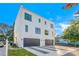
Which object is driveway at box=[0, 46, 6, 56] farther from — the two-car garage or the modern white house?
the two-car garage

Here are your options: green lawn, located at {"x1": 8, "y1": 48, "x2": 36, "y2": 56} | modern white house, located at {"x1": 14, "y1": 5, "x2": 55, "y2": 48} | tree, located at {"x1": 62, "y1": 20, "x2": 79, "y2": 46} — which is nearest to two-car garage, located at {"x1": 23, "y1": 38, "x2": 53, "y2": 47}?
modern white house, located at {"x1": 14, "y1": 5, "x2": 55, "y2": 48}

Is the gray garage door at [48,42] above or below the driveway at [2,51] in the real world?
above

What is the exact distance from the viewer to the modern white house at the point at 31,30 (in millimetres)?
4645

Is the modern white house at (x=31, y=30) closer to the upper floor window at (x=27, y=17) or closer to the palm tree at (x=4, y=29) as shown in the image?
the upper floor window at (x=27, y=17)

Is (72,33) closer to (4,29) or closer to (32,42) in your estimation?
(32,42)

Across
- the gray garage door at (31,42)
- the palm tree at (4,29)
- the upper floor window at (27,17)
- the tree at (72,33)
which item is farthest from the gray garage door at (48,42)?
the palm tree at (4,29)

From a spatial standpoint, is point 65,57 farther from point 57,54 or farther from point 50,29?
point 50,29

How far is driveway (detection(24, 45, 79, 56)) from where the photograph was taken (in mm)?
4551

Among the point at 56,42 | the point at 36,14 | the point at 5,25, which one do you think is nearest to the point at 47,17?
the point at 36,14

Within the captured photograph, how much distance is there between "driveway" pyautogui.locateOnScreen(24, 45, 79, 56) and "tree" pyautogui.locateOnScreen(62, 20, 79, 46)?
7.1 inches

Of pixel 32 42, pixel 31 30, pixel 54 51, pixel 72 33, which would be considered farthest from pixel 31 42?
pixel 72 33

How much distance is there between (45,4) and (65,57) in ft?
3.54

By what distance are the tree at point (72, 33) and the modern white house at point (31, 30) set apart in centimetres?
26

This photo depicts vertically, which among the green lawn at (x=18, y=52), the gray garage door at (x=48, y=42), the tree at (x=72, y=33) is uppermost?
the tree at (x=72, y=33)
